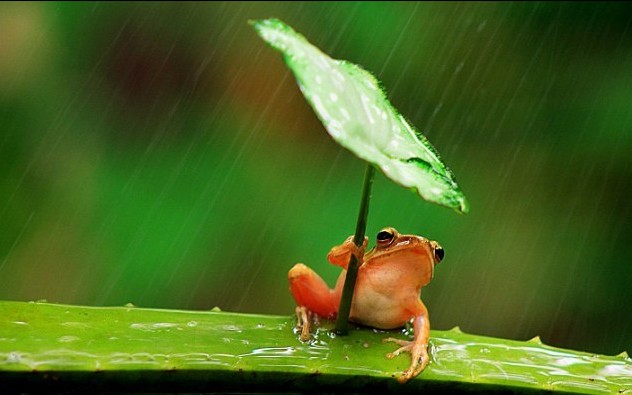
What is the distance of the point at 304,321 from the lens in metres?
0.90

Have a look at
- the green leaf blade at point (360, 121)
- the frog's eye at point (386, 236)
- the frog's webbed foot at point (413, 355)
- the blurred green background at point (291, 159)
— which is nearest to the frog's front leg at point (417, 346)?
the frog's webbed foot at point (413, 355)

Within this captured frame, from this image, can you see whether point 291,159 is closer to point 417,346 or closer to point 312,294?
point 312,294

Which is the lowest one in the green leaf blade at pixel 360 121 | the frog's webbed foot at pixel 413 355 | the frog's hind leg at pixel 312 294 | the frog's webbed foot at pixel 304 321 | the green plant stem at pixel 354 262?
the frog's webbed foot at pixel 304 321

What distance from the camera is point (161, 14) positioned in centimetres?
271

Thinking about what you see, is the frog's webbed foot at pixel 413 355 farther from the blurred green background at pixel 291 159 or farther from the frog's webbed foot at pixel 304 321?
the blurred green background at pixel 291 159

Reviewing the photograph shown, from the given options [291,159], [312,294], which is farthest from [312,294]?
[291,159]

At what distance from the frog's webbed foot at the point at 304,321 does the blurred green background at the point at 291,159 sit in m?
1.39

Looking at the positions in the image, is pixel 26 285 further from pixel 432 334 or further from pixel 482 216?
pixel 432 334

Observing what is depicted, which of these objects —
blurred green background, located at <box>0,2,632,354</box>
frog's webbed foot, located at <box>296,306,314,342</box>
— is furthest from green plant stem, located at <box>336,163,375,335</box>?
blurred green background, located at <box>0,2,632,354</box>

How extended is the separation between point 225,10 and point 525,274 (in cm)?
146

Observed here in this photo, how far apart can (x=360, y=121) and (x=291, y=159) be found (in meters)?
1.96

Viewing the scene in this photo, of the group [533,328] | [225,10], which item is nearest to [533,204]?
[533,328]

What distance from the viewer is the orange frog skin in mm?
930

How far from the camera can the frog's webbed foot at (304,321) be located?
863 millimetres
